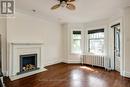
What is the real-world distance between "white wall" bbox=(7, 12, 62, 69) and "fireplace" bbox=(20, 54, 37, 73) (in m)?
0.70

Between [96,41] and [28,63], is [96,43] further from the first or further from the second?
[28,63]

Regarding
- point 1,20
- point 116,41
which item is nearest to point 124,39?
point 116,41

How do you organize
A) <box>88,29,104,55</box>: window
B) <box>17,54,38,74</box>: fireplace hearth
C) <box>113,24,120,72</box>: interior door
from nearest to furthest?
<box>17,54,38,74</box>: fireplace hearth
<box>113,24,120,72</box>: interior door
<box>88,29,104,55</box>: window

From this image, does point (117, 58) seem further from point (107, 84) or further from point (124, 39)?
point (107, 84)

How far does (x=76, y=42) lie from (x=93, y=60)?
162cm

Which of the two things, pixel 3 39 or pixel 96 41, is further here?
pixel 96 41

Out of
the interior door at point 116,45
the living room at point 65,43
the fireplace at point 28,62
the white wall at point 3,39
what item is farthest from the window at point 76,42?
the white wall at point 3,39

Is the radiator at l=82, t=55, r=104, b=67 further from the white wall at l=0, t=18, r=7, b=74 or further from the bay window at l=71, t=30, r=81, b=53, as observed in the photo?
the white wall at l=0, t=18, r=7, b=74

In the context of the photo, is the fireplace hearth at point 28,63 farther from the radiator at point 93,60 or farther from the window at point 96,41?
the window at point 96,41

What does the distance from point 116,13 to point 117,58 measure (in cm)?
204

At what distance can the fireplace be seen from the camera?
4802mm

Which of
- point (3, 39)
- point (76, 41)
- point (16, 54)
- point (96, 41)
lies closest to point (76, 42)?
point (76, 41)

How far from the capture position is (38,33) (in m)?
Answer: 5.78

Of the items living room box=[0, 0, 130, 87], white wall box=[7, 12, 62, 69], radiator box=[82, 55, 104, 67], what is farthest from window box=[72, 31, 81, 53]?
white wall box=[7, 12, 62, 69]
